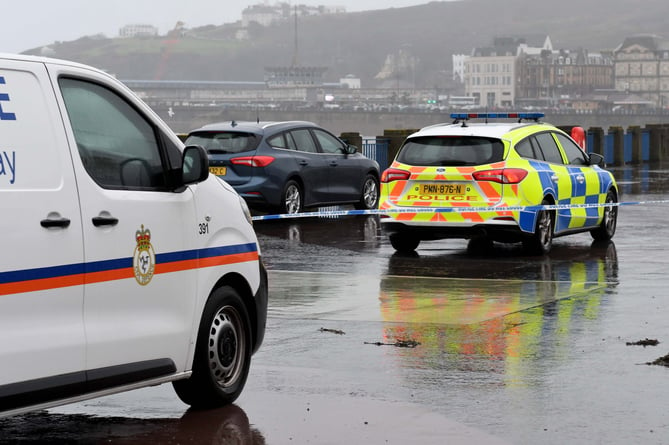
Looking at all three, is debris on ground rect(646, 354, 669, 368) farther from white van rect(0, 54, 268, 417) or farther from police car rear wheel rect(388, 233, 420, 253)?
police car rear wheel rect(388, 233, 420, 253)

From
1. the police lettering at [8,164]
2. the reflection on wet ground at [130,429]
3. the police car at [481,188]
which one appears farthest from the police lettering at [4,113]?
the police car at [481,188]

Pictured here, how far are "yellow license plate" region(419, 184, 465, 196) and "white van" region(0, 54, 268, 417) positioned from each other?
24.6 feet

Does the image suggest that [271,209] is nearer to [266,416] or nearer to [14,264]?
[266,416]

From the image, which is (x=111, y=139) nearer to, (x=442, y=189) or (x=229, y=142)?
(x=442, y=189)

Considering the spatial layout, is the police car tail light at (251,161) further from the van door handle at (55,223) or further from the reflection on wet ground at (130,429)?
the van door handle at (55,223)

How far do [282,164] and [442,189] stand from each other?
19.5ft

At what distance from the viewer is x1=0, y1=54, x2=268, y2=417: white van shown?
5.62 metres

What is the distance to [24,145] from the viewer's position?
5668 millimetres

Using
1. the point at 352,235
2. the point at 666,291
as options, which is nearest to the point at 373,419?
the point at 666,291

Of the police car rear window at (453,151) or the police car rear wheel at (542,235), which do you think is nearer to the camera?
the police car rear window at (453,151)

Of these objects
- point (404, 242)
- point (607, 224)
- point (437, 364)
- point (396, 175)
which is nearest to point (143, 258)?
point (437, 364)

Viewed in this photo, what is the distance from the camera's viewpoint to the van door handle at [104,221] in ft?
19.9

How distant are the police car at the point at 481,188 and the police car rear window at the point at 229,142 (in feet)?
16.1

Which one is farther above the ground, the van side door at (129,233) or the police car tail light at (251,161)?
the van side door at (129,233)
